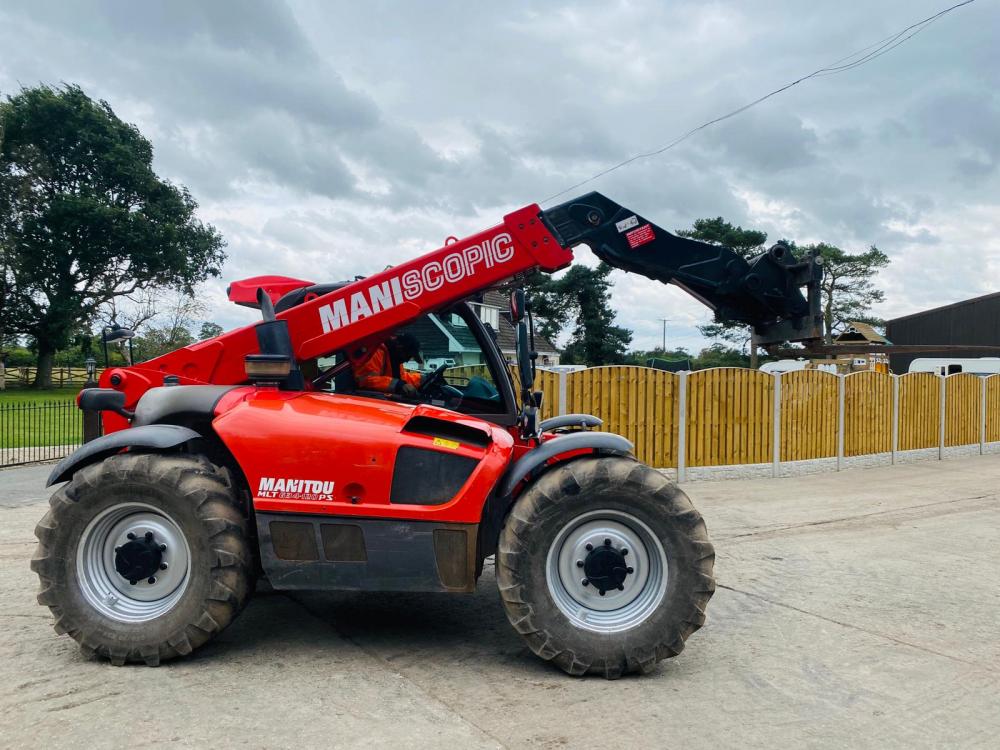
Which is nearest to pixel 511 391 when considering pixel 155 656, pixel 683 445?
pixel 155 656

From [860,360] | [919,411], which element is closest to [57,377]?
[860,360]

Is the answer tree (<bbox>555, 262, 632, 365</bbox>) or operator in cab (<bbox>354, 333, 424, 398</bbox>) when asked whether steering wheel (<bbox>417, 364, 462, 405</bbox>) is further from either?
tree (<bbox>555, 262, 632, 365</bbox>)

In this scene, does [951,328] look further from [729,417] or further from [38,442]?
[38,442]

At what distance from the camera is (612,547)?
14.5 feet

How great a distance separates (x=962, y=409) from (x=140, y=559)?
18.5 metres

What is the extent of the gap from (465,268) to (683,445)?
8272 mm

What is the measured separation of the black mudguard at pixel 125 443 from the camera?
14.8 feet

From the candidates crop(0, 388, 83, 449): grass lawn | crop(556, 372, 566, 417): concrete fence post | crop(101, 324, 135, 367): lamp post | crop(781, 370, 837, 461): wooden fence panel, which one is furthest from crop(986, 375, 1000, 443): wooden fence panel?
crop(0, 388, 83, 449): grass lawn

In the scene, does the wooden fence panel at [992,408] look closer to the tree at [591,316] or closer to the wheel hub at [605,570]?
the wheel hub at [605,570]

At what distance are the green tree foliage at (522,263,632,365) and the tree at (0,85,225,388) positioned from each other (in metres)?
21.0

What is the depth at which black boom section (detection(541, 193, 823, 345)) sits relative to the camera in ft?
17.5

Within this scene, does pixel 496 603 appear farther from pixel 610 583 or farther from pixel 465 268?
pixel 465 268

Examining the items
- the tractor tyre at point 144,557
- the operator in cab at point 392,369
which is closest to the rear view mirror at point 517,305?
the operator in cab at point 392,369

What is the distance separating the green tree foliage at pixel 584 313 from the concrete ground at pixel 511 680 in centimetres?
4219
